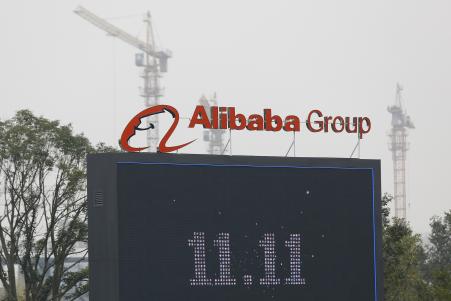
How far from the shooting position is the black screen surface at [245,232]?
26.3 m

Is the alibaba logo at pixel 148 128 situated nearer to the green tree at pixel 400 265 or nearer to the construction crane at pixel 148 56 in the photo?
the green tree at pixel 400 265

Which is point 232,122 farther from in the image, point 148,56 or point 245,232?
point 148,56

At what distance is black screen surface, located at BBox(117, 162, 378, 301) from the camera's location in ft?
86.2

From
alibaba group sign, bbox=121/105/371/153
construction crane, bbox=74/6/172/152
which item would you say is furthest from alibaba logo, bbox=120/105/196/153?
construction crane, bbox=74/6/172/152

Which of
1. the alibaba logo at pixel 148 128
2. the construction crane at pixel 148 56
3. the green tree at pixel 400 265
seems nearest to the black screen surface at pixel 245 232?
the alibaba logo at pixel 148 128

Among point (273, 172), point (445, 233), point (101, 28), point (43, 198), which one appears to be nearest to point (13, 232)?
point (43, 198)

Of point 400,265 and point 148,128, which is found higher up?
point 148,128

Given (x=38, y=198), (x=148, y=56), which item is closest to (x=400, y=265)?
(x=38, y=198)

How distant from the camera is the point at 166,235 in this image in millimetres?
26469

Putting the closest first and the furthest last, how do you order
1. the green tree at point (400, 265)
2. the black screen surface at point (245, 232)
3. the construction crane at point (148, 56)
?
the black screen surface at point (245, 232) < the green tree at point (400, 265) < the construction crane at point (148, 56)

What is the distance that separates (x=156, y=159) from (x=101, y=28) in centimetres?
13459

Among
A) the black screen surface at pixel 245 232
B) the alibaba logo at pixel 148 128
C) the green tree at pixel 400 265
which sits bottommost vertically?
the green tree at pixel 400 265

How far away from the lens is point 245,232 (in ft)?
90.4

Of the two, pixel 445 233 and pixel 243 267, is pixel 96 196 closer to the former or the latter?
Result: pixel 243 267
